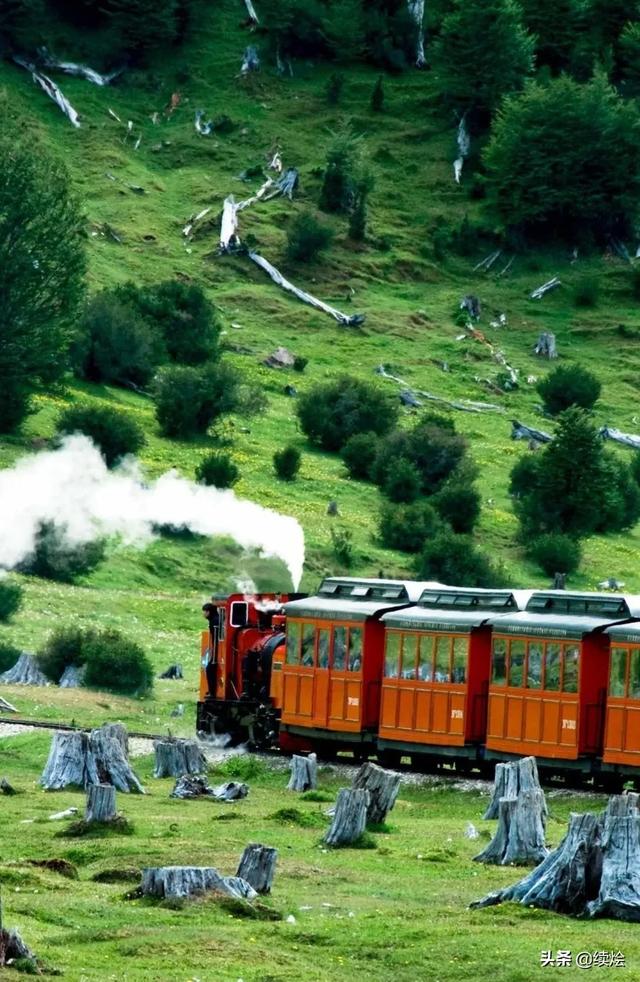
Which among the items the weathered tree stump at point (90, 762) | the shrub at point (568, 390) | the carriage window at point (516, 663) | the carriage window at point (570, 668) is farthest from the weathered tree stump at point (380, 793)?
the shrub at point (568, 390)

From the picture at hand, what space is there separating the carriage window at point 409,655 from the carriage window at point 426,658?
0.53 ft

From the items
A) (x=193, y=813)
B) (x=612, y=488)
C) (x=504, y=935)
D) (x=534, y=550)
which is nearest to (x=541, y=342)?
(x=612, y=488)

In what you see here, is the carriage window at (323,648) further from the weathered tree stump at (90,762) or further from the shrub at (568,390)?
the shrub at (568,390)

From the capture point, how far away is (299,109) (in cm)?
13362

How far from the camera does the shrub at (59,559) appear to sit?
219 ft

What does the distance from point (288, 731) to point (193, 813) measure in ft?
33.9

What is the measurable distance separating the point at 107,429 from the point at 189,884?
5632cm

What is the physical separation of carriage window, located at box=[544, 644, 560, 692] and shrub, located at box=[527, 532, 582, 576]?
130 feet

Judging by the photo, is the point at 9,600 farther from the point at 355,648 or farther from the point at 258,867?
the point at 258,867

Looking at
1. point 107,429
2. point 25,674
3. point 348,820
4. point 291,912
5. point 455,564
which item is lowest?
point 291,912

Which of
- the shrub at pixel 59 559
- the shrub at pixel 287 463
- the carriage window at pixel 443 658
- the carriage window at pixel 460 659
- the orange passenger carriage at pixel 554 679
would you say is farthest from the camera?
the shrub at pixel 287 463

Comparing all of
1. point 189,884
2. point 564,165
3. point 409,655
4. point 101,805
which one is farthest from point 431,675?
point 564,165

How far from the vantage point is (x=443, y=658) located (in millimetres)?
38906

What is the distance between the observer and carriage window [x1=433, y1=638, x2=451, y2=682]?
127 feet
